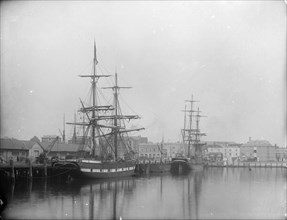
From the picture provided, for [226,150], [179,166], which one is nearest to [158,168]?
[179,166]

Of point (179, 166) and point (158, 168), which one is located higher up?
point (179, 166)

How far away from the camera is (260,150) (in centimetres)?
7288

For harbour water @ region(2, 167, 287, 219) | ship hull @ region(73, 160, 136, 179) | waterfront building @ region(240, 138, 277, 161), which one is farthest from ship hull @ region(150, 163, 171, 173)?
waterfront building @ region(240, 138, 277, 161)

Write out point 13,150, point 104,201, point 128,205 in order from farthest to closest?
point 13,150 < point 104,201 < point 128,205

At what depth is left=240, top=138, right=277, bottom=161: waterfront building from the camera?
69950 millimetres

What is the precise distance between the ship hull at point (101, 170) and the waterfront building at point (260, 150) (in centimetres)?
4012

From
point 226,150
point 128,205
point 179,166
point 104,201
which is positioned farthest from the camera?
point 226,150

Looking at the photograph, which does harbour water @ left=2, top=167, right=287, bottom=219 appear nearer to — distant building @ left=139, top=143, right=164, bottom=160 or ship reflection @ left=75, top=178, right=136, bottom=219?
ship reflection @ left=75, top=178, right=136, bottom=219

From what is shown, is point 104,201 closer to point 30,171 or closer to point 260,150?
point 30,171

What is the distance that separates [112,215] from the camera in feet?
47.4

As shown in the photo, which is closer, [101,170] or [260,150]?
Result: [101,170]

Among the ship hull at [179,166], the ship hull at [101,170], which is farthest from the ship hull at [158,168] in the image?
the ship hull at [101,170]

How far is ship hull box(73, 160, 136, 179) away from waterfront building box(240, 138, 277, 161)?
4012 cm

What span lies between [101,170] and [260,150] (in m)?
49.4
